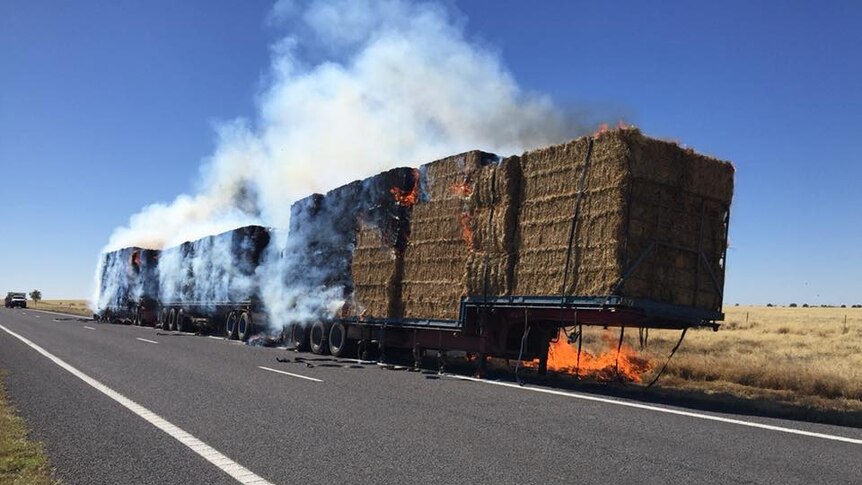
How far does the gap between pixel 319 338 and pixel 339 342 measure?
45.8 inches

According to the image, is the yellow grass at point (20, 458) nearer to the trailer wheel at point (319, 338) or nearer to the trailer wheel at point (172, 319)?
the trailer wheel at point (319, 338)

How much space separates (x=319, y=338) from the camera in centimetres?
1841

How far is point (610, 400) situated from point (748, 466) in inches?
161

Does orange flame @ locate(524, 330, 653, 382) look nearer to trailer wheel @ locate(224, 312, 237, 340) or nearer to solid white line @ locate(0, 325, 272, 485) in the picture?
solid white line @ locate(0, 325, 272, 485)

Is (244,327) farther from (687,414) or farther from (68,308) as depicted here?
(68,308)

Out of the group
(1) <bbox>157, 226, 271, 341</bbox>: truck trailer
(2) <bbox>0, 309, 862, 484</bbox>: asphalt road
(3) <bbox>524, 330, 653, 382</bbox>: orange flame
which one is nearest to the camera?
(2) <bbox>0, 309, 862, 484</bbox>: asphalt road

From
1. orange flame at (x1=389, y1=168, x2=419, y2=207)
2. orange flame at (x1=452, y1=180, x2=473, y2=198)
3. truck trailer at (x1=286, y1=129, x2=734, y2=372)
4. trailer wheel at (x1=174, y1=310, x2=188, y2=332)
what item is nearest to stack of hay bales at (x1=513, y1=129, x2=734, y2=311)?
truck trailer at (x1=286, y1=129, x2=734, y2=372)

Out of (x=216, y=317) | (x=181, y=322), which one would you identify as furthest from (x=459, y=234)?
(x=181, y=322)

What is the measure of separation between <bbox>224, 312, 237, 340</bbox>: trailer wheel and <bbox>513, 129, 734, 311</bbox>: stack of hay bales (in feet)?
51.7

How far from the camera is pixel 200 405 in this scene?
8.34 m

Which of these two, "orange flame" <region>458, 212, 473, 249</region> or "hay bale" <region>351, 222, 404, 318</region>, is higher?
"orange flame" <region>458, 212, 473, 249</region>

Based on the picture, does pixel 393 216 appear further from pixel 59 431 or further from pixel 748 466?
pixel 748 466

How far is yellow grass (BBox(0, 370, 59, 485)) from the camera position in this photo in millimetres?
4805

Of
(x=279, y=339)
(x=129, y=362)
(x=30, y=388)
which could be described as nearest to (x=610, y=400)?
(x=30, y=388)
